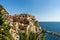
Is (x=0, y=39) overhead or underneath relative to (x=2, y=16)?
underneath

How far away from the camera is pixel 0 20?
14.3m

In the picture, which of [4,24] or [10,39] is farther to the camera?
[4,24]

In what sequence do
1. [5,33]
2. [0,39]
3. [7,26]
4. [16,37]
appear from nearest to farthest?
[0,39], [5,33], [7,26], [16,37]

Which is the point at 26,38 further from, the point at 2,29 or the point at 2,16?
the point at 2,16

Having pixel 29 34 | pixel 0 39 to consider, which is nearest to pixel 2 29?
pixel 0 39

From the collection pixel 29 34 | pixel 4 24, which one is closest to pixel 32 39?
pixel 29 34

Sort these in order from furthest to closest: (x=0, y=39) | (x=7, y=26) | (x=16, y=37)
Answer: (x=16, y=37), (x=7, y=26), (x=0, y=39)

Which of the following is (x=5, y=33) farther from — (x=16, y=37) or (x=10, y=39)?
(x=16, y=37)

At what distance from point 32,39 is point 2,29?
2.44m

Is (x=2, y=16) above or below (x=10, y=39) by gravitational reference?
above

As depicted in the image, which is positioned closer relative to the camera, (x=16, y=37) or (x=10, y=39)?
(x=10, y=39)

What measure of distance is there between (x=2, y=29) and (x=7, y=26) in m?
0.97

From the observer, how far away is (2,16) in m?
14.4

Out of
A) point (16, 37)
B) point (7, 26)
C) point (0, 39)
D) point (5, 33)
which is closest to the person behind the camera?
point (0, 39)
